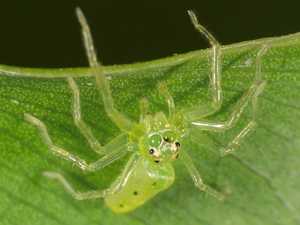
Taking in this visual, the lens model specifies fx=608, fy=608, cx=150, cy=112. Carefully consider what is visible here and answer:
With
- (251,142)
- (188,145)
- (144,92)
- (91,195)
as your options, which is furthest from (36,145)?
(251,142)

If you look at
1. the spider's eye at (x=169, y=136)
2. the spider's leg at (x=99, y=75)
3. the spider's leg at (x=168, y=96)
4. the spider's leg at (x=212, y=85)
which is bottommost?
the spider's leg at (x=99, y=75)

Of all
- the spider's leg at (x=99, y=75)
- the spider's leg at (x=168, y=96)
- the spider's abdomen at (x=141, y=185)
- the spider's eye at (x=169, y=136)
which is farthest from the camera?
the spider's eye at (x=169, y=136)

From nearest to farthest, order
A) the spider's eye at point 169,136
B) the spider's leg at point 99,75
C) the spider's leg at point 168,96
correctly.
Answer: the spider's leg at point 99,75 → the spider's leg at point 168,96 → the spider's eye at point 169,136

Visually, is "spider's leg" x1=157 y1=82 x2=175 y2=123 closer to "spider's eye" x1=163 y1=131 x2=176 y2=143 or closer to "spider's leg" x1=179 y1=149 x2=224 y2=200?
"spider's eye" x1=163 y1=131 x2=176 y2=143

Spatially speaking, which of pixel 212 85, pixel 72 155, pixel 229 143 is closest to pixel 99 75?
pixel 72 155

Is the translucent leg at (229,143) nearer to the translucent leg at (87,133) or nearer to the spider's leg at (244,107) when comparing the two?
the spider's leg at (244,107)

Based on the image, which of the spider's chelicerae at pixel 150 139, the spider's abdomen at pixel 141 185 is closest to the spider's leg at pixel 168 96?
the spider's chelicerae at pixel 150 139

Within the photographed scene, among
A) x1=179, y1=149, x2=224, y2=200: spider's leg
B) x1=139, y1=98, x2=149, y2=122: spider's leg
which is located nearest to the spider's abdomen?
x1=179, y1=149, x2=224, y2=200: spider's leg
